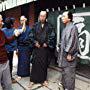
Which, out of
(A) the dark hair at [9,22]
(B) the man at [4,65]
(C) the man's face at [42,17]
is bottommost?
(B) the man at [4,65]

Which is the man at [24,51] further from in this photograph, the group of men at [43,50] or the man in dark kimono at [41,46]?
the man in dark kimono at [41,46]

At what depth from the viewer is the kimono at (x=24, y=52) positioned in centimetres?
907

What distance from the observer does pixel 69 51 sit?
718 cm

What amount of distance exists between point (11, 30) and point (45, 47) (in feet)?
3.92

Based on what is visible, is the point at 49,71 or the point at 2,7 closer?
the point at 49,71

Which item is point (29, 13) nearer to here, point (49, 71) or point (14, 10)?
point (14, 10)

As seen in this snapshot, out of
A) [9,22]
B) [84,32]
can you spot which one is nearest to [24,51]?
[9,22]

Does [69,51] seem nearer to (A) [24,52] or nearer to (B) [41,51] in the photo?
(B) [41,51]

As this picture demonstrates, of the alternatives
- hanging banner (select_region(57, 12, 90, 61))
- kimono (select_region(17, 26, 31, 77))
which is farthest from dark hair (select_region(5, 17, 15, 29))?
hanging banner (select_region(57, 12, 90, 61))

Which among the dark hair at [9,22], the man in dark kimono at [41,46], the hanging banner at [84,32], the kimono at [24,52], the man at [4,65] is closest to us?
the man at [4,65]

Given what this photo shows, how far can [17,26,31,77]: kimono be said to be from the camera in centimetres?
907

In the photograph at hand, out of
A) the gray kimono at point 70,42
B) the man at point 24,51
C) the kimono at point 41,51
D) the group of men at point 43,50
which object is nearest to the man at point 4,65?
the group of men at point 43,50

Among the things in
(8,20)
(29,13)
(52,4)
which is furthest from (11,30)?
(29,13)

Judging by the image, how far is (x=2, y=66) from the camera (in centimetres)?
659
